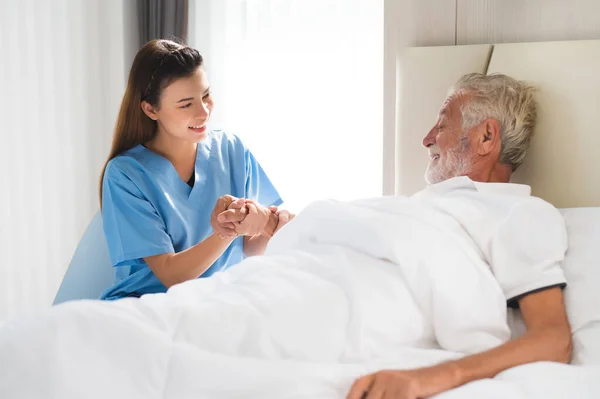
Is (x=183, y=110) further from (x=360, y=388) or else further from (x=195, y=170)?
(x=360, y=388)

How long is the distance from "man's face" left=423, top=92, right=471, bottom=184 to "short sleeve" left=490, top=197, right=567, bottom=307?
31 cm

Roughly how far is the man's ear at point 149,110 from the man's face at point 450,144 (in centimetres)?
78

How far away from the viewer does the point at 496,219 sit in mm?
1494

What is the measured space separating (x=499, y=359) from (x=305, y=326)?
0.34 metres

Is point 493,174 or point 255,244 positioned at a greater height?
point 493,174

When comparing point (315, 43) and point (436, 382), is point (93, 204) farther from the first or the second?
point (436, 382)

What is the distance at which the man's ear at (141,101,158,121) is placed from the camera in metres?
1.98

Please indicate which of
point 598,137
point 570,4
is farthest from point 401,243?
point 570,4

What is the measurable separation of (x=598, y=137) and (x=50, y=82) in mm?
2245

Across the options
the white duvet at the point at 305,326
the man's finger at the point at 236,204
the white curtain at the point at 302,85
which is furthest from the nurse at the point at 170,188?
the white curtain at the point at 302,85

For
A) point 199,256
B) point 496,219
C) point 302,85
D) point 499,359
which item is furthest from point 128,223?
point 302,85

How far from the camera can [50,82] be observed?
301cm

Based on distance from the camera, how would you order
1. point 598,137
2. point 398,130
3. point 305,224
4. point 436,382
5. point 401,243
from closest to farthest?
point 436,382
point 401,243
point 305,224
point 598,137
point 398,130

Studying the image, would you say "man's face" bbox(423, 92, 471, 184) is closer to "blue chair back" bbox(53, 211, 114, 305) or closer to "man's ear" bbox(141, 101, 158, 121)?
"man's ear" bbox(141, 101, 158, 121)
